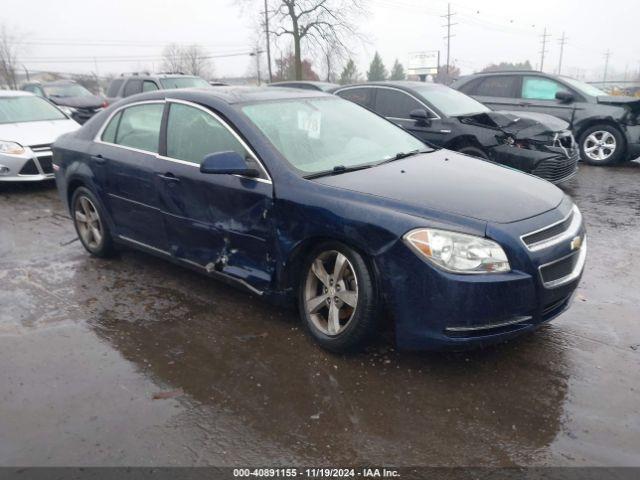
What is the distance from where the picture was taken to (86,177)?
4.98 metres

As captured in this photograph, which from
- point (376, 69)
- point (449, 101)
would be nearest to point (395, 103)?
point (449, 101)

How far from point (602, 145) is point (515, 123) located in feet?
10.3

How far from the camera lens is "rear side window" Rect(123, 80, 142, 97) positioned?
12.4 metres

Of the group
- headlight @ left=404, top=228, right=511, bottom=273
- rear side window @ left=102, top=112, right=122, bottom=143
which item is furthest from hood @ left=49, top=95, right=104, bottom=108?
headlight @ left=404, top=228, right=511, bottom=273

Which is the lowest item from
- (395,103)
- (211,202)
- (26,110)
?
(211,202)

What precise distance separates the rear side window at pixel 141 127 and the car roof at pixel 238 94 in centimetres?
13

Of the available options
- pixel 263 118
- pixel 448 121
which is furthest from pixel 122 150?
pixel 448 121

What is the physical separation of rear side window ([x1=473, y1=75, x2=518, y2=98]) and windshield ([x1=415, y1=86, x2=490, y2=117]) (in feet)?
7.67

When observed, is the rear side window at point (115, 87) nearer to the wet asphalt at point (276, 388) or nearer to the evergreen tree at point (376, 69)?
the wet asphalt at point (276, 388)

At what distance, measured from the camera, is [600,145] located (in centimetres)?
951

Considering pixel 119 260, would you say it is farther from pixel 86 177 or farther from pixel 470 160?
pixel 470 160

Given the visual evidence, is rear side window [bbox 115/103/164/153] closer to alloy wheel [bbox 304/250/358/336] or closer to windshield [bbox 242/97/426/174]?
windshield [bbox 242/97/426/174]

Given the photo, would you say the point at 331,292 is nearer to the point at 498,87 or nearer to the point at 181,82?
the point at 498,87

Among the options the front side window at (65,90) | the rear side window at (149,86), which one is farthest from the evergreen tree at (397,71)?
the rear side window at (149,86)
